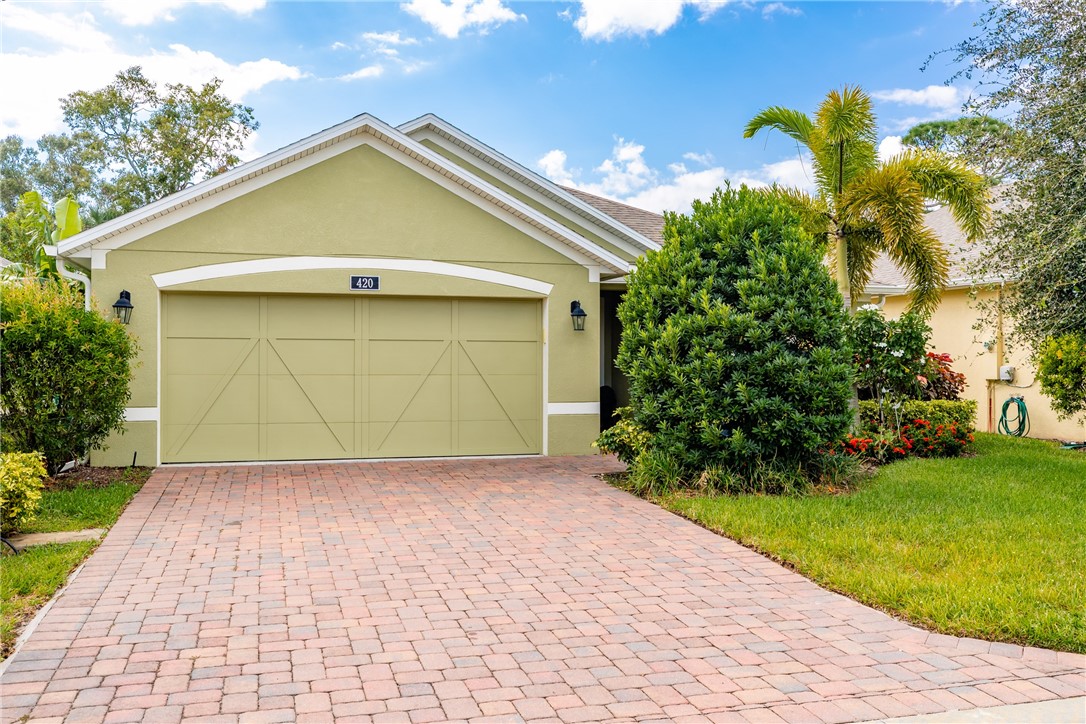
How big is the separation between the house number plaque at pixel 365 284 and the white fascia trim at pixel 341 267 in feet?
0.47

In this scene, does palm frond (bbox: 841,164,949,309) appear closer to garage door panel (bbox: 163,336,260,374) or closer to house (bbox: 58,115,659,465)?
house (bbox: 58,115,659,465)

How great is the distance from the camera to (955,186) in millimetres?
11953

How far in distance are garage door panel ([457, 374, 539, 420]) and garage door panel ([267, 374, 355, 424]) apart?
1.65 metres

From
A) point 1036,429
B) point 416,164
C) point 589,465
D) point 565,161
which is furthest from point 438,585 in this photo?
point 565,161

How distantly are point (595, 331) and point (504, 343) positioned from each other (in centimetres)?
141

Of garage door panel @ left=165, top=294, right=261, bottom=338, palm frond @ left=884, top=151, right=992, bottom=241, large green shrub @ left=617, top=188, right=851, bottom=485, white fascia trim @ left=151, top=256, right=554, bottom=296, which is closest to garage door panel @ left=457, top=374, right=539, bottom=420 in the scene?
white fascia trim @ left=151, top=256, right=554, bottom=296

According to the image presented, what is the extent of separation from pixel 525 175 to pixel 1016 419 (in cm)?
1014

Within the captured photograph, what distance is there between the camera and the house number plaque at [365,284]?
11.9 meters

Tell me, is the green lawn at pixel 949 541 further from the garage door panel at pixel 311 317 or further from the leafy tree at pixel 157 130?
the leafy tree at pixel 157 130

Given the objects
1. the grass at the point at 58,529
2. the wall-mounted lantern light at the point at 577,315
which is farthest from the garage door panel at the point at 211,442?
the wall-mounted lantern light at the point at 577,315

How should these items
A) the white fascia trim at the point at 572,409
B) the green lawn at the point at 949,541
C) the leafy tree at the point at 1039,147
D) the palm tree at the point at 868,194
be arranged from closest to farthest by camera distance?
the green lawn at the point at 949,541 → the leafy tree at the point at 1039,147 → the palm tree at the point at 868,194 → the white fascia trim at the point at 572,409

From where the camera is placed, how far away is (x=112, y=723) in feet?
12.6

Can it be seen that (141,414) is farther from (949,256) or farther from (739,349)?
(949,256)

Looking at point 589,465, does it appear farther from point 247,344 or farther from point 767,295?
point 247,344
